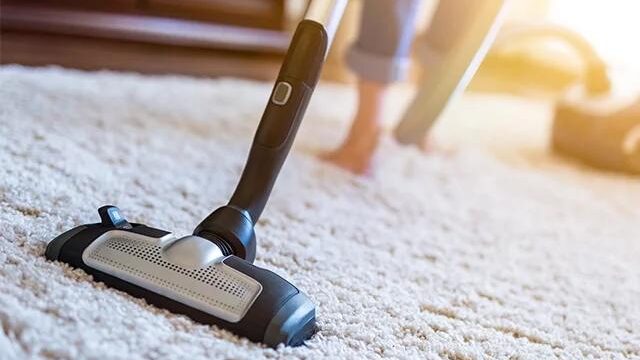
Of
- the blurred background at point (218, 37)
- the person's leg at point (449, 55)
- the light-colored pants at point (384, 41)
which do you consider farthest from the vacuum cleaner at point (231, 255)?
the blurred background at point (218, 37)

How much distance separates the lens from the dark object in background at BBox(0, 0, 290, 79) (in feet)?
5.51

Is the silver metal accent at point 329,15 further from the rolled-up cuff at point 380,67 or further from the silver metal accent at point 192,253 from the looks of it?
the rolled-up cuff at point 380,67

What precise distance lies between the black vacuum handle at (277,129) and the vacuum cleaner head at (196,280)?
0.09m

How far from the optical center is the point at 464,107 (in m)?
1.81

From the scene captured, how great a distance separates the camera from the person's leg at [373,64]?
1180mm

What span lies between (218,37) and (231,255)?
1.33m

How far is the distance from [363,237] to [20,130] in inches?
18.5

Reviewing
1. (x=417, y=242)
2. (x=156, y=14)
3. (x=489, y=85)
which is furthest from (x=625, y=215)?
(x=156, y=14)

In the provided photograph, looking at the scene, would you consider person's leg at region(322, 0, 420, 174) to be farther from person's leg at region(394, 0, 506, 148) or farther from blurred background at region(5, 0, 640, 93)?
blurred background at region(5, 0, 640, 93)

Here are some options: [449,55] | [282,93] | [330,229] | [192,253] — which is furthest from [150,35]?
[192,253]

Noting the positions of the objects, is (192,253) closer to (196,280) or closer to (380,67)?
(196,280)

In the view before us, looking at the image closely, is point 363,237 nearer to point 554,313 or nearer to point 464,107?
point 554,313

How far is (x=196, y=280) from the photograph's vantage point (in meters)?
0.65

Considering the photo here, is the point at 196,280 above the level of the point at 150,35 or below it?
above
